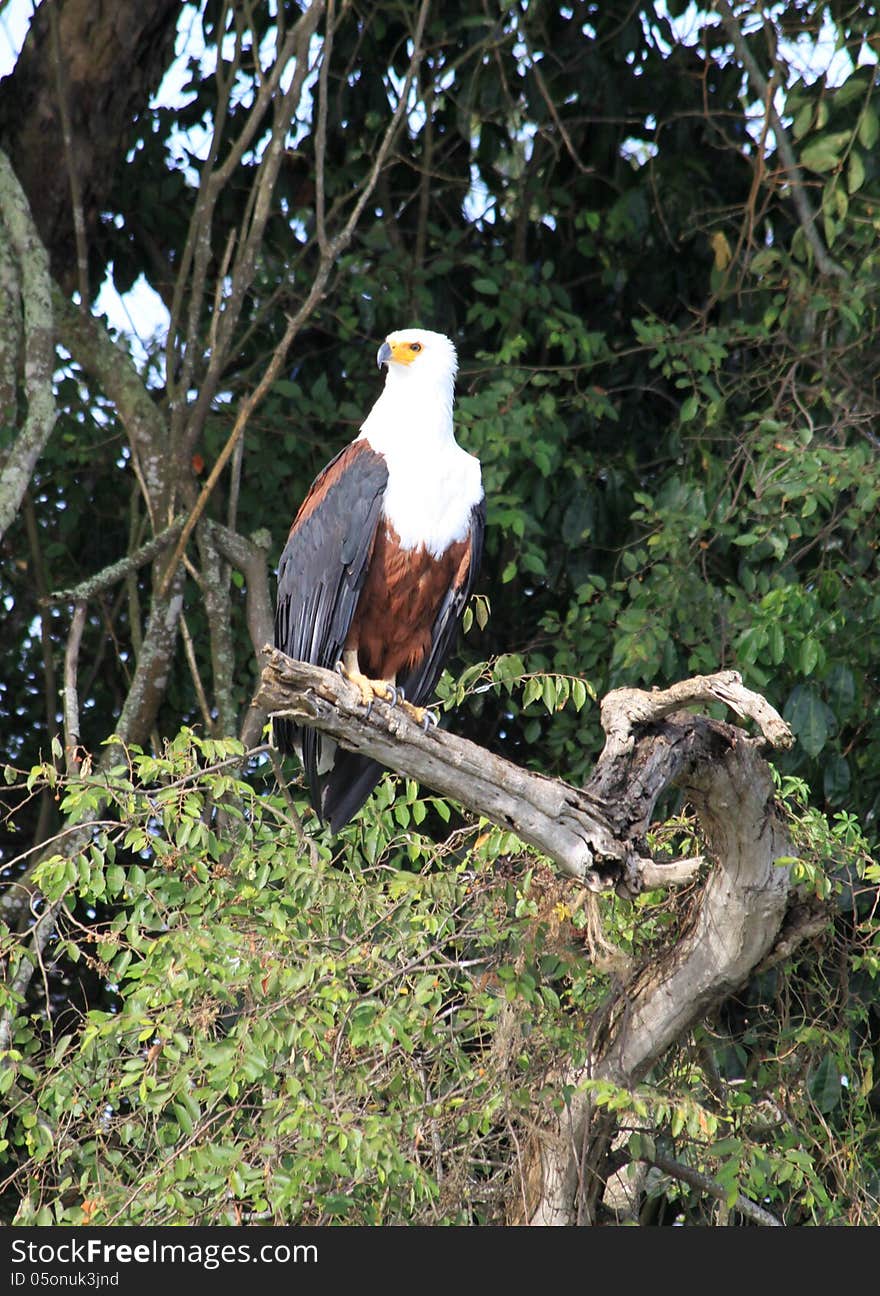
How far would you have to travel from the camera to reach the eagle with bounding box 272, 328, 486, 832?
361cm

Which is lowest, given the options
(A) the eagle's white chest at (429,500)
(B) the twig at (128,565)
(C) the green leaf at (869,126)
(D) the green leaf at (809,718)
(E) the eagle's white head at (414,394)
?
(D) the green leaf at (809,718)

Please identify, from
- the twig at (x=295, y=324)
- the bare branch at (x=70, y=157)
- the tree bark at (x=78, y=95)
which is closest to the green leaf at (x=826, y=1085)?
→ the twig at (x=295, y=324)

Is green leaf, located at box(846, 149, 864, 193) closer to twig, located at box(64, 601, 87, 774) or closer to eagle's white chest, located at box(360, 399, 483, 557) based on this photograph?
eagle's white chest, located at box(360, 399, 483, 557)

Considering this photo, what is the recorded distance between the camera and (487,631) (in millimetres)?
5305

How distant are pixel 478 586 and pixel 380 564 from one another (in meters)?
1.74

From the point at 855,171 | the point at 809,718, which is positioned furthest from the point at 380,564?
the point at 855,171

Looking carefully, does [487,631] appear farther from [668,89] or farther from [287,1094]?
[287,1094]

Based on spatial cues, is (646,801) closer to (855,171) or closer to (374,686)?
(374,686)

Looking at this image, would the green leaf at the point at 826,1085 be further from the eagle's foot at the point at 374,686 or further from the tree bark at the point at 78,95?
the tree bark at the point at 78,95

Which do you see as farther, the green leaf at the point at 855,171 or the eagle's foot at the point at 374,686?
the green leaf at the point at 855,171

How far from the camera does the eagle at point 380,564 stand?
3607 millimetres

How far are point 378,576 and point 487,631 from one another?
1.68 metres

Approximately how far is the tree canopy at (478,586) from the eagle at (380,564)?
0.17 m

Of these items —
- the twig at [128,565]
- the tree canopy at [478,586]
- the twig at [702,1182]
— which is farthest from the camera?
the twig at [128,565]
